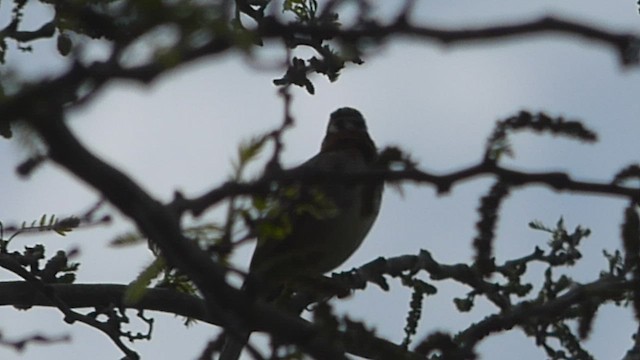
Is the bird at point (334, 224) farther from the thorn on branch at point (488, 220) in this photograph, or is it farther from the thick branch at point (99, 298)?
the thorn on branch at point (488, 220)

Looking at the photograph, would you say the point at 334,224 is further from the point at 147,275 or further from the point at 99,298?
the point at 147,275

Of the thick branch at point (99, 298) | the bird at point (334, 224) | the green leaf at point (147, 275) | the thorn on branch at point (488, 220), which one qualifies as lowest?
the green leaf at point (147, 275)

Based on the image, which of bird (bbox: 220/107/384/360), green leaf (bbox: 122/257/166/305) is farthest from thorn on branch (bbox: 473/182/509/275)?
green leaf (bbox: 122/257/166/305)

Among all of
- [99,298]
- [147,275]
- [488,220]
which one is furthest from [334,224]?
[147,275]

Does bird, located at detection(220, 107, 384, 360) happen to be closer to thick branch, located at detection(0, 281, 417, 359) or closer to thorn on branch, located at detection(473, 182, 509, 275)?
thick branch, located at detection(0, 281, 417, 359)

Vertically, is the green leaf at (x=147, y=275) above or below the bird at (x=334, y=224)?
below

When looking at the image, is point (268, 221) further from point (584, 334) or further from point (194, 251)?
point (584, 334)

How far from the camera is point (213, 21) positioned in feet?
6.85

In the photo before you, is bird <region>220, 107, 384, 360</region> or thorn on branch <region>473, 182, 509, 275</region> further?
bird <region>220, 107, 384, 360</region>

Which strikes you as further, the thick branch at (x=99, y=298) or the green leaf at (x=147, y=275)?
the thick branch at (x=99, y=298)

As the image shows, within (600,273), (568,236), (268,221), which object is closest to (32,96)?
(268,221)

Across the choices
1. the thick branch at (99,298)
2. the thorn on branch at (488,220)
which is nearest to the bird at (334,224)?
the thick branch at (99,298)

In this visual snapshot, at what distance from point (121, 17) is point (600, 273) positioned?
9.54 feet

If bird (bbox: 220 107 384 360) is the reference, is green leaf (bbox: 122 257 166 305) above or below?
below
